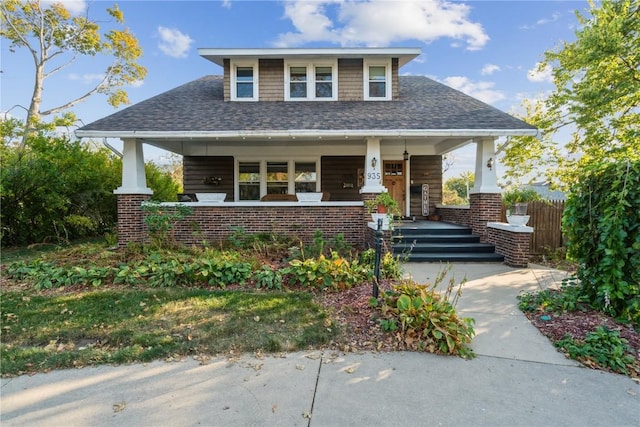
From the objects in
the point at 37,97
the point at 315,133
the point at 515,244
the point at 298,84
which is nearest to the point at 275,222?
the point at 315,133

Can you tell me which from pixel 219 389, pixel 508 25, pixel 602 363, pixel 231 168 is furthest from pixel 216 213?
pixel 508 25

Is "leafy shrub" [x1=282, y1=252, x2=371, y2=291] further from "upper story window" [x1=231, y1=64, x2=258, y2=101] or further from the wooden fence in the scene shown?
"upper story window" [x1=231, y1=64, x2=258, y2=101]

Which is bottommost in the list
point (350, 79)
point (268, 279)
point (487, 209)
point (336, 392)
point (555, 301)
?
point (336, 392)

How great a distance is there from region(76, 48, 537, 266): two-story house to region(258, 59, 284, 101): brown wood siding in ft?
0.11

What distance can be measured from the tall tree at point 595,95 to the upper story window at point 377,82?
410 cm

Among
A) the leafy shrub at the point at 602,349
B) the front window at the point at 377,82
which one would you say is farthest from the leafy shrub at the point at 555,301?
the front window at the point at 377,82

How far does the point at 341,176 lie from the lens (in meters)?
11.3

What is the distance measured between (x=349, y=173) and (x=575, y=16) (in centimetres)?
887

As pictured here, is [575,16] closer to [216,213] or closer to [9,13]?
[216,213]

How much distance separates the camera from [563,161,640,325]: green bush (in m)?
3.81

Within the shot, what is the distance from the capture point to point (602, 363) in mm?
3146

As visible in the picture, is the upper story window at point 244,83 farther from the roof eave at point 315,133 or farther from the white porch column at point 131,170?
the white porch column at point 131,170

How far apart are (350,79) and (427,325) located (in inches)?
352

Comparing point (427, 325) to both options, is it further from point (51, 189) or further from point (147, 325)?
point (51, 189)
